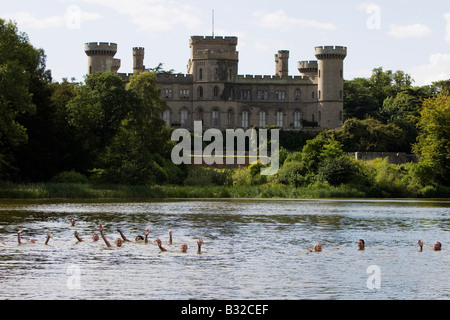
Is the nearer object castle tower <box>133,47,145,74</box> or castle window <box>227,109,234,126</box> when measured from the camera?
castle window <box>227,109,234,126</box>

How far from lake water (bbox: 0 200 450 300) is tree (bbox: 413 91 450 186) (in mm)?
19389

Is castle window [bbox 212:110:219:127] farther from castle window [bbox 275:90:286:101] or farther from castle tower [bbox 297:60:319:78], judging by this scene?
castle tower [bbox 297:60:319:78]

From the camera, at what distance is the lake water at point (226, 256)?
18.2 metres

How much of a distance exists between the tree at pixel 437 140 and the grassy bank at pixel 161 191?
A: 24.5 feet

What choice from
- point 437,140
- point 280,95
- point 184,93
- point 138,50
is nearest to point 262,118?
point 280,95

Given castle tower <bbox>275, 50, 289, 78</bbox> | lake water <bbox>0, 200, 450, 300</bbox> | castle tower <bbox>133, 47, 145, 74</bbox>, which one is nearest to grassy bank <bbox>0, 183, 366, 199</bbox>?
lake water <bbox>0, 200, 450, 300</bbox>


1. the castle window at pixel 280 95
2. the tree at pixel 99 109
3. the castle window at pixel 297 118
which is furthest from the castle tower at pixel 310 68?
the tree at pixel 99 109

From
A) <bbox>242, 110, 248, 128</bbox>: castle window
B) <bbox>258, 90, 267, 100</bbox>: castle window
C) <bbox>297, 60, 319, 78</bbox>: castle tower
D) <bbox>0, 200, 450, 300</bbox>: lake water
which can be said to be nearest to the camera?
<bbox>0, 200, 450, 300</bbox>: lake water

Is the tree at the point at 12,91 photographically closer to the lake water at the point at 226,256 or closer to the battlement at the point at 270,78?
the lake water at the point at 226,256

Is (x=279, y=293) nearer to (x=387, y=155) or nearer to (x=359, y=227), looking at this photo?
(x=359, y=227)

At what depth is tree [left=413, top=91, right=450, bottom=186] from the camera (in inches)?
2275

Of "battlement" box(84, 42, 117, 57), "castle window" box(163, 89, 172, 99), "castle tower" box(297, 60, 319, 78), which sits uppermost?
"battlement" box(84, 42, 117, 57)
